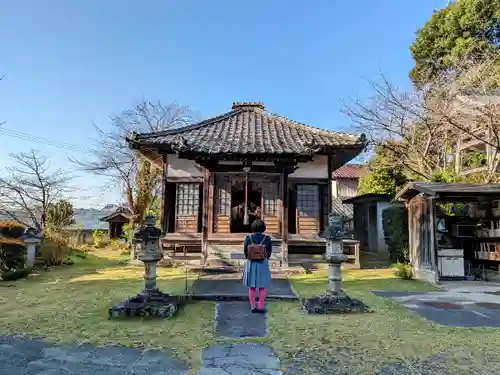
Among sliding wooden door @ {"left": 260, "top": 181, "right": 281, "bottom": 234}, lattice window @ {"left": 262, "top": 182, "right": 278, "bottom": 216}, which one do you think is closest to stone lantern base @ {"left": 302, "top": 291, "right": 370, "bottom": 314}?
sliding wooden door @ {"left": 260, "top": 181, "right": 281, "bottom": 234}

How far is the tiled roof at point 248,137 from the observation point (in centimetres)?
1117

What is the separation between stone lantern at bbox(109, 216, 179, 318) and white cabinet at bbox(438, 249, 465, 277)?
7.77 meters

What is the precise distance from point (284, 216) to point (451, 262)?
5.01 metres

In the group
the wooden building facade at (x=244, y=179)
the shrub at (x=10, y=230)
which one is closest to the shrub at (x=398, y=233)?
the wooden building facade at (x=244, y=179)

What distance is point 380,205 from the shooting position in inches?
767

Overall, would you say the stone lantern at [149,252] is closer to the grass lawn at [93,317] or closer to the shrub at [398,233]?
the grass lawn at [93,317]

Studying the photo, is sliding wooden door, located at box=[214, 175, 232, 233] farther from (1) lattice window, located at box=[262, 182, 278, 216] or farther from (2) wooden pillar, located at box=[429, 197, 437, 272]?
(2) wooden pillar, located at box=[429, 197, 437, 272]

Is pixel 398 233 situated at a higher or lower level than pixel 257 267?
higher

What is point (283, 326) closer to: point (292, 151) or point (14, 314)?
point (14, 314)

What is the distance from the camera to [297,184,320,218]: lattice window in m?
12.4

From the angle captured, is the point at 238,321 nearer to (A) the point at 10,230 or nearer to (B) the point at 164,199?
(B) the point at 164,199

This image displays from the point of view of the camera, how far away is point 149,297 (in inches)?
244

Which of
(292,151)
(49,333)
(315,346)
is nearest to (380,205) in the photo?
(292,151)

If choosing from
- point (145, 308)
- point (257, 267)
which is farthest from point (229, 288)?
point (145, 308)
